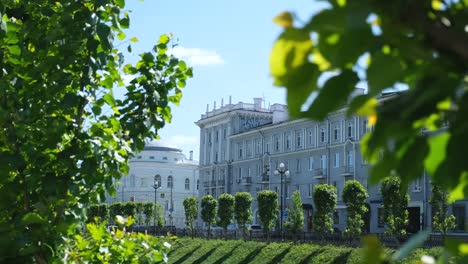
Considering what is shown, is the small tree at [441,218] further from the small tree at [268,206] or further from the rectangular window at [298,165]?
the rectangular window at [298,165]

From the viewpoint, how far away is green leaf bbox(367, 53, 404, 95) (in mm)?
863

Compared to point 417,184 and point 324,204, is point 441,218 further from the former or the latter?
point 417,184

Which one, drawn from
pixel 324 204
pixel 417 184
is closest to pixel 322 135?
pixel 324 204

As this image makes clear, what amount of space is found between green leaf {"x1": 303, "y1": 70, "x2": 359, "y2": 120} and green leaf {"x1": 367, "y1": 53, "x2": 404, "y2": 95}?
42 millimetres

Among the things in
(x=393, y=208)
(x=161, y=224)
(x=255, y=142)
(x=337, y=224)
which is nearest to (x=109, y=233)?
(x=393, y=208)

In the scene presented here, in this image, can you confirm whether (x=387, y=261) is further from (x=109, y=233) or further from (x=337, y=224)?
(x=337, y=224)

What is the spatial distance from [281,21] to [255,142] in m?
59.0

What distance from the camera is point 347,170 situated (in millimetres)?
46500

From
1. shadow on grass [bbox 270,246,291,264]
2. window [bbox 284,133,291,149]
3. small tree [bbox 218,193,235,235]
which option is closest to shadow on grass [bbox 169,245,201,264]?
shadow on grass [bbox 270,246,291,264]

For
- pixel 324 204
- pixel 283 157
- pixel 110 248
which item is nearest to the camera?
pixel 110 248

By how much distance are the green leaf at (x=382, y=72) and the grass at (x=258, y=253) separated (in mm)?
19927

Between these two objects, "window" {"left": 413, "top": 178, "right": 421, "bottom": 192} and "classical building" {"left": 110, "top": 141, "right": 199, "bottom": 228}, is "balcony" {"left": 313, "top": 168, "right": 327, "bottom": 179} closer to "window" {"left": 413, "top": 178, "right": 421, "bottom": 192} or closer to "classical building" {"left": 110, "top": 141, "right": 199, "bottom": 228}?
"window" {"left": 413, "top": 178, "right": 421, "bottom": 192}

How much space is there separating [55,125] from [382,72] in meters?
3.00

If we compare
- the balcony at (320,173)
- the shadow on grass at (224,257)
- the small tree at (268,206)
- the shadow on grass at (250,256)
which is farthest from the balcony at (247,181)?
the shadow on grass at (250,256)
